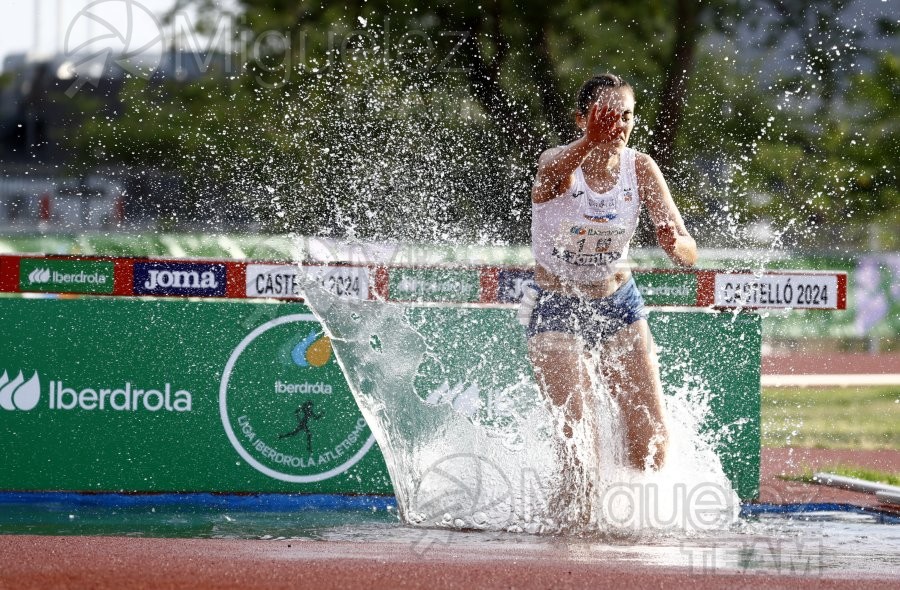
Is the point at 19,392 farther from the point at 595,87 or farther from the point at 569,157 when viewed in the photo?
the point at 595,87

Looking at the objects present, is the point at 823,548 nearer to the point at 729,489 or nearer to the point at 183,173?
the point at 729,489

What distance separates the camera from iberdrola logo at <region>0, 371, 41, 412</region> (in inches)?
229

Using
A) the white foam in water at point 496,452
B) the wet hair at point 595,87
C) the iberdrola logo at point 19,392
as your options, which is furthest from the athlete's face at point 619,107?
the iberdrola logo at point 19,392

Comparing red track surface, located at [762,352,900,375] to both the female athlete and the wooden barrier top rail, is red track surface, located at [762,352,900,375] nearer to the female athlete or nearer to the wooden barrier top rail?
the wooden barrier top rail

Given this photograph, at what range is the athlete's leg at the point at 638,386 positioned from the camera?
482cm

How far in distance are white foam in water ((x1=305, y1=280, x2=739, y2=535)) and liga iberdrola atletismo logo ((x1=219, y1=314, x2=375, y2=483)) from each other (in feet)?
0.84

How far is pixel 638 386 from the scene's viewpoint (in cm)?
483

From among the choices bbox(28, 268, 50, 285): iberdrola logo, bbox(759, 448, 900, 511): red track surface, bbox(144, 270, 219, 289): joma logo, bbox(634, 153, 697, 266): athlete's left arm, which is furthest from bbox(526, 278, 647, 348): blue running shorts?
bbox(28, 268, 50, 285): iberdrola logo

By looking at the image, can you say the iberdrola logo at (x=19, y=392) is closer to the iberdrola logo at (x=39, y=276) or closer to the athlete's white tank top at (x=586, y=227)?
the iberdrola logo at (x=39, y=276)

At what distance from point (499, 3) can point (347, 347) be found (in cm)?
1105

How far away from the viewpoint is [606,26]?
16.9 m

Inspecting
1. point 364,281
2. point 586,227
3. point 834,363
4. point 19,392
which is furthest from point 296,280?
point 834,363

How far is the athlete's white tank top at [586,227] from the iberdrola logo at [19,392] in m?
2.61

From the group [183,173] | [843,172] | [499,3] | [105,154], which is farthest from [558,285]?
[105,154]
